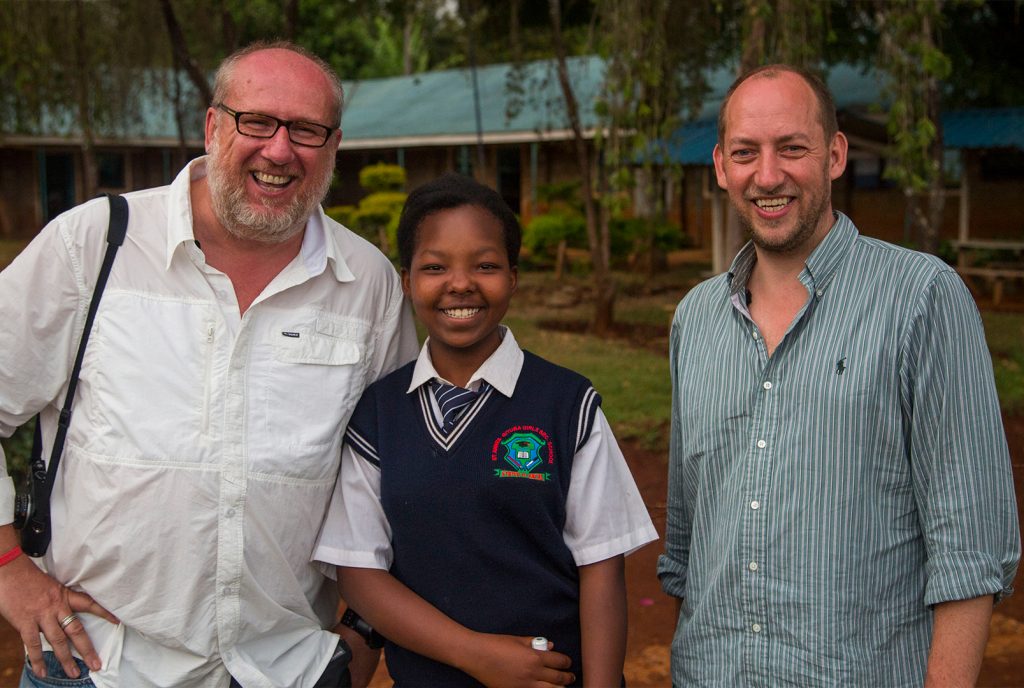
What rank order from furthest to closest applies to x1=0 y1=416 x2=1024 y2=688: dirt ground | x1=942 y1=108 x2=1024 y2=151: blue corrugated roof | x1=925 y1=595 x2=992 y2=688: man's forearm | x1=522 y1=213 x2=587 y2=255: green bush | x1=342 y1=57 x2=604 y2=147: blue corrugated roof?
x1=342 y1=57 x2=604 y2=147: blue corrugated roof < x1=522 y1=213 x2=587 y2=255: green bush < x1=942 y1=108 x2=1024 y2=151: blue corrugated roof < x1=0 y1=416 x2=1024 y2=688: dirt ground < x1=925 y1=595 x2=992 y2=688: man's forearm

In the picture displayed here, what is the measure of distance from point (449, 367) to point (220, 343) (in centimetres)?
53

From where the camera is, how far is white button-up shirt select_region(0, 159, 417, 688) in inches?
92.4

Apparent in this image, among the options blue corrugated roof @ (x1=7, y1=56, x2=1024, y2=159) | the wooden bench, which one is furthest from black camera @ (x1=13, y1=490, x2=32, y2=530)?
the wooden bench

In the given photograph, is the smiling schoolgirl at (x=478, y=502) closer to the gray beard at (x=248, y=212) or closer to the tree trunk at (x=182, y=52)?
the gray beard at (x=248, y=212)

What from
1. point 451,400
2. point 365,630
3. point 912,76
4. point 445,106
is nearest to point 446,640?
point 365,630

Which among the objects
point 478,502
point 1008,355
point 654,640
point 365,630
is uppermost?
point 478,502

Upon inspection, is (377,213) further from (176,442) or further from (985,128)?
(176,442)

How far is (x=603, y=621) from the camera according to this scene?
2.32m

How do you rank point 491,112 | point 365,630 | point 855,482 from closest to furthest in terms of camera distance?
1. point 855,482
2. point 365,630
3. point 491,112

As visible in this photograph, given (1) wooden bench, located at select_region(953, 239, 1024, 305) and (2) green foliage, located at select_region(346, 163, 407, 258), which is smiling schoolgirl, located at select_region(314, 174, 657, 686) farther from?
(1) wooden bench, located at select_region(953, 239, 1024, 305)

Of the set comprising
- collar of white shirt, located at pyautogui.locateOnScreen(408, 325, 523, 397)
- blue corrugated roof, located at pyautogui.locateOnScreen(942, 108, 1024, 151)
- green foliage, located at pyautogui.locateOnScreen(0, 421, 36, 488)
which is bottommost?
green foliage, located at pyautogui.locateOnScreen(0, 421, 36, 488)

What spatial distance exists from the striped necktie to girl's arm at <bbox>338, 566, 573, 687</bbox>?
1.21ft

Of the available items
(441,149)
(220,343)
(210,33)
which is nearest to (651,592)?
(220,343)

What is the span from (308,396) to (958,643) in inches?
57.7
